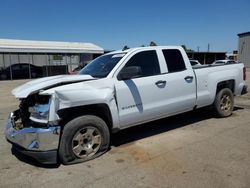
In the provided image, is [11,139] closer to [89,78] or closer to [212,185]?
[89,78]

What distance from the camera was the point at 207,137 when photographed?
213 inches

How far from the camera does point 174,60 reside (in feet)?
19.0

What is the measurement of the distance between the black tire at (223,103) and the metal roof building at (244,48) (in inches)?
1545

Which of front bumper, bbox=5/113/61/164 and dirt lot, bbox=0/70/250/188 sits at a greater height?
front bumper, bbox=5/113/61/164

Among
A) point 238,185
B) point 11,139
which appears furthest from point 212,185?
point 11,139

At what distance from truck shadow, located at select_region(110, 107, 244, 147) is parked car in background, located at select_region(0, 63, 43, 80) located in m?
25.1

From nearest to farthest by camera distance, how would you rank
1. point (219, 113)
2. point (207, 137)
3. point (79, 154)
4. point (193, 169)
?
point (193, 169) → point (79, 154) → point (207, 137) → point (219, 113)

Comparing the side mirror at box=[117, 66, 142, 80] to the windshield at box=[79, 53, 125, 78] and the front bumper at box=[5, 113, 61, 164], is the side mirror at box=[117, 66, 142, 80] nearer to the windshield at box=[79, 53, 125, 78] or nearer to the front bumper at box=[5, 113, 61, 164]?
the windshield at box=[79, 53, 125, 78]

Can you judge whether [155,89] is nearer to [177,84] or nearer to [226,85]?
[177,84]

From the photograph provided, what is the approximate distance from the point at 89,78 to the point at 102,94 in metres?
0.39

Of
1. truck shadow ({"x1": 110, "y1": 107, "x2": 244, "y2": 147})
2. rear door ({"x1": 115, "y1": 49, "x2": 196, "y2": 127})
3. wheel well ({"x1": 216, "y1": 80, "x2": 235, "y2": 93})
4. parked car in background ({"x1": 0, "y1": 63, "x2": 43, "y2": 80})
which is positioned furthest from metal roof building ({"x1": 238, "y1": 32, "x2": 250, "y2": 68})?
rear door ({"x1": 115, "y1": 49, "x2": 196, "y2": 127})

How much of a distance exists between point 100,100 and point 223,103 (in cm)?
392

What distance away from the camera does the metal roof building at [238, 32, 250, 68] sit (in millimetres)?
42156

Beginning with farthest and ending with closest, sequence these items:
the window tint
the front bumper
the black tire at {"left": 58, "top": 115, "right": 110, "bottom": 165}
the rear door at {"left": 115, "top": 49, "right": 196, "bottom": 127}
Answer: the window tint → the rear door at {"left": 115, "top": 49, "right": 196, "bottom": 127} → the black tire at {"left": 58, "top": 115, "right": 110, "bottom": 165} → the front bumper
